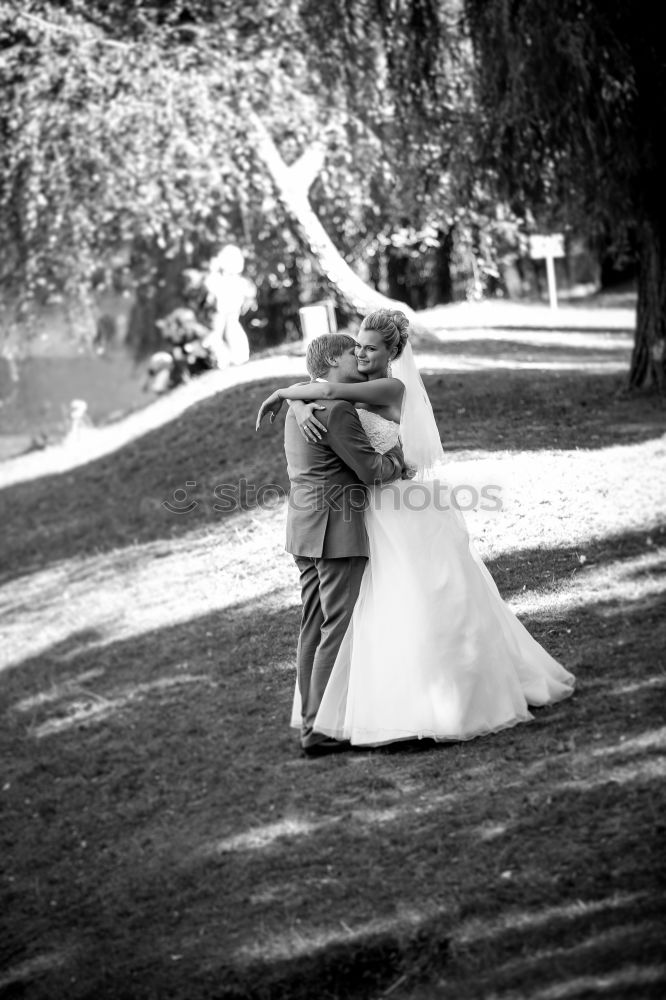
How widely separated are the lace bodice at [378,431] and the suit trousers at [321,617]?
23.0 inches

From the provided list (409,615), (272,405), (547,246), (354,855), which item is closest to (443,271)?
(547,246)

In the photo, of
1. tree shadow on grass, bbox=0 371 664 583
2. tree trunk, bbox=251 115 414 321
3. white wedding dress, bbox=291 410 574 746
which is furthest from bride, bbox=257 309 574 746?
tree trunk, bbox=251 115 414 321

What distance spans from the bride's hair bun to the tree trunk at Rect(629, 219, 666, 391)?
796 cm

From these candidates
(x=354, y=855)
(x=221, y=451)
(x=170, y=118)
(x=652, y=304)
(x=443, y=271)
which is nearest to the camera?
(x=354, y=855)

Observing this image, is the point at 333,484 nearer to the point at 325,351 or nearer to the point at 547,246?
the point at 325,351

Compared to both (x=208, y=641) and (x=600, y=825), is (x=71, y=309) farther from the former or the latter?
(x=600, y=825)

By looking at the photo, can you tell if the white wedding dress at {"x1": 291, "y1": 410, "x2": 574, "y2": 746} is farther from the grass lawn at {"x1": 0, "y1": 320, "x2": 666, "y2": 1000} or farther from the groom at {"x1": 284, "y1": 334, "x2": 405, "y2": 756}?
the grass lawn at {"x1": 0, "y1": 320, "x2": 666, "y2": 1000}

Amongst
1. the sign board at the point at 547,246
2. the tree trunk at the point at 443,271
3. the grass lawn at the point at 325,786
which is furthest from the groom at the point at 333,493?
the tree trunk at the point at 443,271

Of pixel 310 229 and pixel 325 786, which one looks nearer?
pixel 325 786

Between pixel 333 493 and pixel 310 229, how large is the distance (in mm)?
14843

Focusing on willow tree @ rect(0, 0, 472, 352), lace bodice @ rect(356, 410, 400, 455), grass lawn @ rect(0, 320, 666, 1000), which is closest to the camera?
grass lawn @ rect(0, 320, 666, 1000)

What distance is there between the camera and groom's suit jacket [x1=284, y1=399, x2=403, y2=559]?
20.7ft

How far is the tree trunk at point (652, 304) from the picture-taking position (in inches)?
537

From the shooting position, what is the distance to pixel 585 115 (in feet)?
40.7
